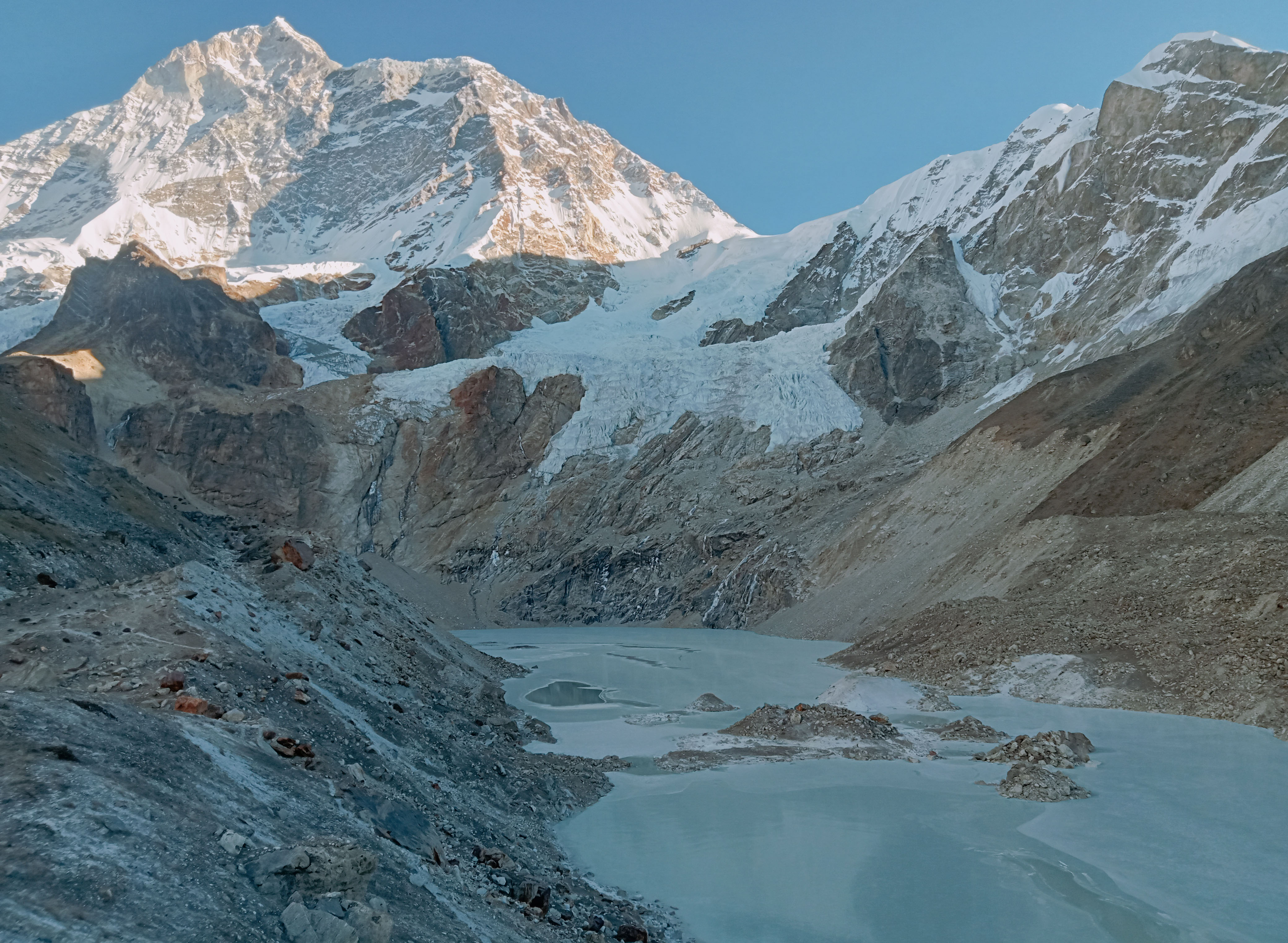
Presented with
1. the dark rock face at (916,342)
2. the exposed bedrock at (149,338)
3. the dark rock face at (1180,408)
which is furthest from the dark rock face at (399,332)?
the dark rock face at (1180,408)

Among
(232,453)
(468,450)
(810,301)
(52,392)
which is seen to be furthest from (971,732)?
(810,301)

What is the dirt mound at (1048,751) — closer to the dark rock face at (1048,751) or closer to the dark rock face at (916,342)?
the dark rock face at (1048,751)

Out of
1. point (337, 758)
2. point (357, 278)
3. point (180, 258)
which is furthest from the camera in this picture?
point (180, 258)

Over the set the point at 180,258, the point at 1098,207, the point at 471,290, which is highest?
the point at 180,258

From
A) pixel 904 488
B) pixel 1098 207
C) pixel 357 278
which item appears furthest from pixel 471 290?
pixel 904 488

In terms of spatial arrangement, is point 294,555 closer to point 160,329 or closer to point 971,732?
point 971,732

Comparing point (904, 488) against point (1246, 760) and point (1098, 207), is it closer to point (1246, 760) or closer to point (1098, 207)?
point (1246, 760)
